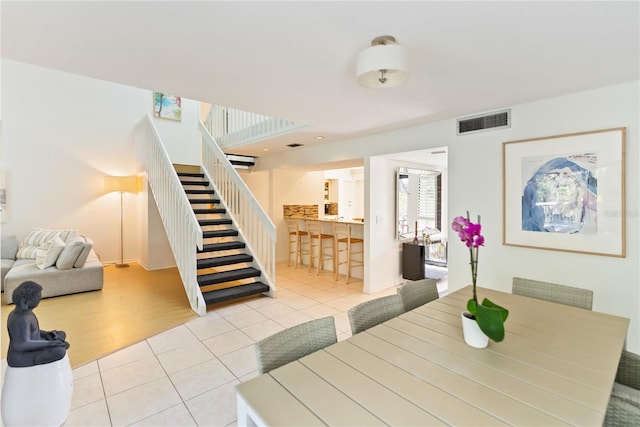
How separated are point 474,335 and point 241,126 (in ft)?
17.3

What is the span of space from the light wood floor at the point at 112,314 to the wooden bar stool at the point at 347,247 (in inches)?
102

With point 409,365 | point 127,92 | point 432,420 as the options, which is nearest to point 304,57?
point 409,365

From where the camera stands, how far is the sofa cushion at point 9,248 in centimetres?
505

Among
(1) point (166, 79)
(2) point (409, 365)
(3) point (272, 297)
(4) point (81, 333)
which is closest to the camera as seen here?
(2) point (409, 365)

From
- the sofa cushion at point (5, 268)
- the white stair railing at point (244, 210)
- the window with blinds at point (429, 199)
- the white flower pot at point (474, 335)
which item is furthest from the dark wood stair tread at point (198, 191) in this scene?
the white flower pot at point (474, 335)

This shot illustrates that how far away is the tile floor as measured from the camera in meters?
2.03

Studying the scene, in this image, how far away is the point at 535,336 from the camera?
63.5 inches

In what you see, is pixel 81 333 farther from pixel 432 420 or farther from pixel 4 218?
pixel 4 218

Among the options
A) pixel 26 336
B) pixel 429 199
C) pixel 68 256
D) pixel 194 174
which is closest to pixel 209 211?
pixel 194 174

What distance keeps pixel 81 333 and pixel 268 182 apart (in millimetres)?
4261

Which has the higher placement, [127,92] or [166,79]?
[127,92]

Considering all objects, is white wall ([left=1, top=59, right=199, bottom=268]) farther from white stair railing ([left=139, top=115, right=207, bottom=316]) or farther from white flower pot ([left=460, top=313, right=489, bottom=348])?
white flower pot ([left=460, top=313, right=489, bottom=348])

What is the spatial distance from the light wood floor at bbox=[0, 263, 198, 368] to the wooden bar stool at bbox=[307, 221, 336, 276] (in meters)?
2.46

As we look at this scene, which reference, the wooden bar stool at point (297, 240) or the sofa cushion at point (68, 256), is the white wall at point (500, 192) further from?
the sofa cushion at point (68, 256)
